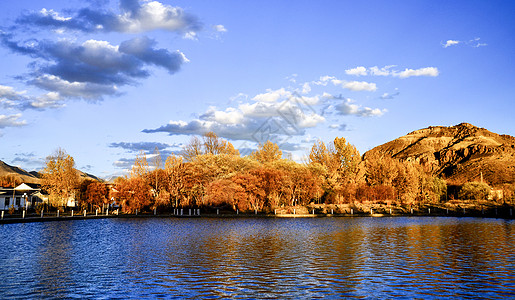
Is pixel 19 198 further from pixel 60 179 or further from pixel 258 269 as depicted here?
pixel 258 269

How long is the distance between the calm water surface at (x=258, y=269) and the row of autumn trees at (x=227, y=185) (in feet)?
148

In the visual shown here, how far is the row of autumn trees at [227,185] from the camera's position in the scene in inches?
3024

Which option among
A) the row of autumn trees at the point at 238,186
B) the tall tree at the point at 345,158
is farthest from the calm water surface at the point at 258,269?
the tall tree at the point at 345,158

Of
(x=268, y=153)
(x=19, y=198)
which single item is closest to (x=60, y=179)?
(x=19, y=198)

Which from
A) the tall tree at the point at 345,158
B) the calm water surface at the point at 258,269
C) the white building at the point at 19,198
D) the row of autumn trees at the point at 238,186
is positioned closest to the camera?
the calm water surface at the point at 258,269

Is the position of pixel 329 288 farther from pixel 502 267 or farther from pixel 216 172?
pixel 216 172

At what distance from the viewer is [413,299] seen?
46.0 feet

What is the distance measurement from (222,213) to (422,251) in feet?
174

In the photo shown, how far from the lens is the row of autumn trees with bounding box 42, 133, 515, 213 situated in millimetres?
76812

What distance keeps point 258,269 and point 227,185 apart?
2228 inches

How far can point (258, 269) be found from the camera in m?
19.9

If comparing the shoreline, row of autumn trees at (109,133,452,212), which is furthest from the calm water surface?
row of autumn trees at (109,133,452,212)

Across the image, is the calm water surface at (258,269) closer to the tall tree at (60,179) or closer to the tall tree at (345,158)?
the tall tree at (60,179)

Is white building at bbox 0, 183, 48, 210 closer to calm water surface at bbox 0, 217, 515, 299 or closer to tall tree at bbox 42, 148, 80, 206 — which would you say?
tall tree at bbox 42, 148, 80, 206
